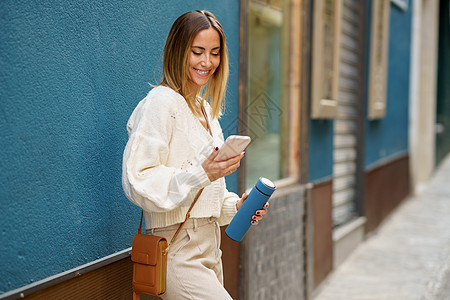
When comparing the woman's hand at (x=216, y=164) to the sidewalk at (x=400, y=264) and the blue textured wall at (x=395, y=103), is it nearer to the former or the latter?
the sidewalk at (x=400, y=264)

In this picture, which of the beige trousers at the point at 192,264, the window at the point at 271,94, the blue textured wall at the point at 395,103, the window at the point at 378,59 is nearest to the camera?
the beige trousers at the point at 192,264

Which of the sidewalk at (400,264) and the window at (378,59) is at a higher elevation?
the window at (378,59)

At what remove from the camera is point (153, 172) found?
77.5 inches

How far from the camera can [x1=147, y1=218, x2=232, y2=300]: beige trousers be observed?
215 cm

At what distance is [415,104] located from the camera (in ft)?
37.0

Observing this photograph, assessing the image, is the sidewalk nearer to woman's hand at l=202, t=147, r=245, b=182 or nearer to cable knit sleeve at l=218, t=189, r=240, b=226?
cable knit sleeve at l=218, t=189, r=240, b=226

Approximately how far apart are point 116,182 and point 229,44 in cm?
148

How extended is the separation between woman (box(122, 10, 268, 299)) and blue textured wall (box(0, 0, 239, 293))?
275 mm

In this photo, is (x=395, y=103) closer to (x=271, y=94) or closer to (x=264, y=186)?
(x=271, y=94)

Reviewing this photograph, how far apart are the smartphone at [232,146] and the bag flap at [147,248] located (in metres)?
0.37

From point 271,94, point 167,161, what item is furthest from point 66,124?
point 271,94

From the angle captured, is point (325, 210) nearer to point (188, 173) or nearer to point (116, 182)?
point (116, 182)

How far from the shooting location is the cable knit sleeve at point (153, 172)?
195cm

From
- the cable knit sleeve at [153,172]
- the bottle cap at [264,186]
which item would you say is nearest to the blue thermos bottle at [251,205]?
the bottle cap at [264,186]
